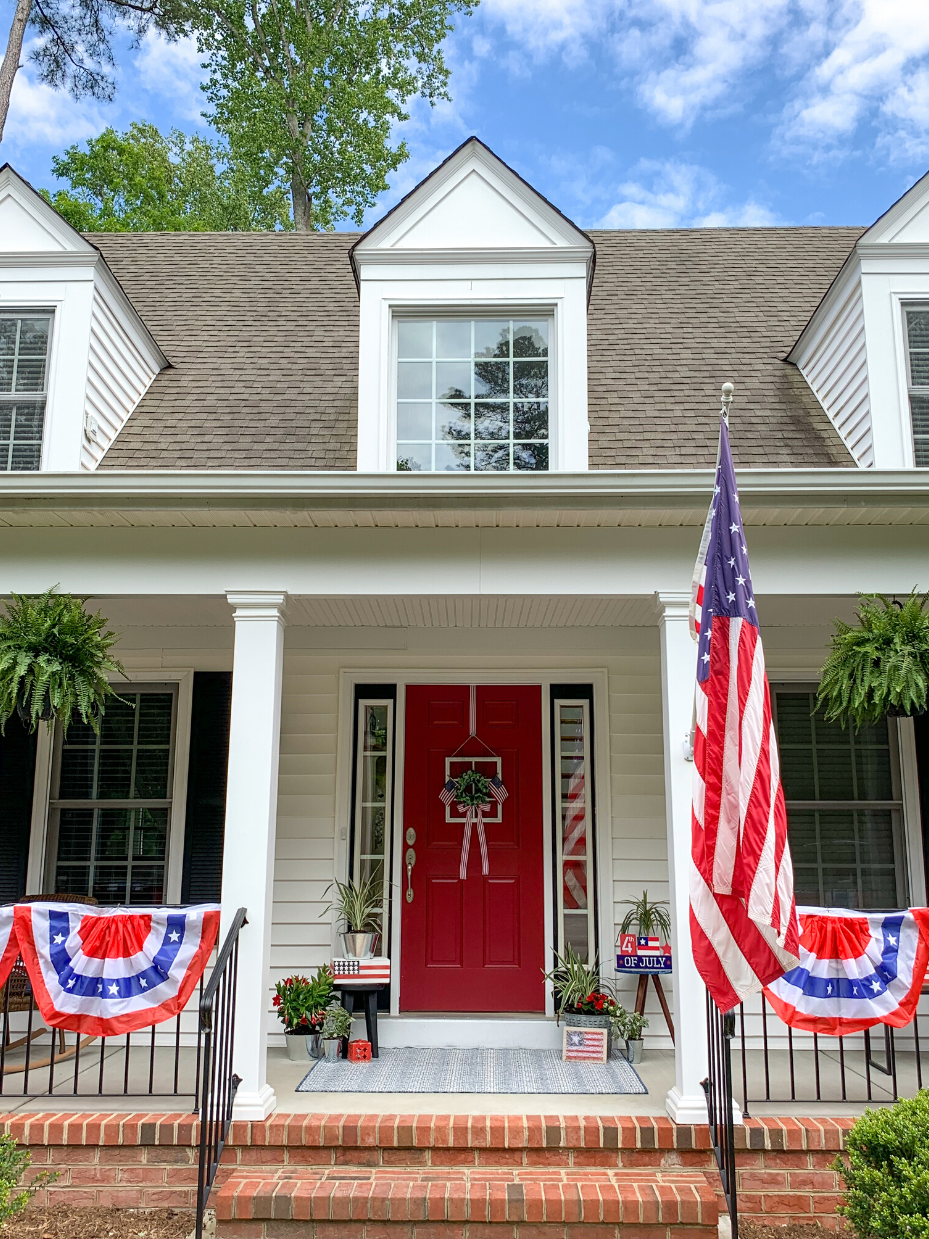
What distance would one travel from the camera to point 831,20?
16.3 meters

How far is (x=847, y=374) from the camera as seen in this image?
20.4 ft

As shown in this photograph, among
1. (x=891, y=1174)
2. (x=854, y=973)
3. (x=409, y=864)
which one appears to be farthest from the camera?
(x=409, y=864)

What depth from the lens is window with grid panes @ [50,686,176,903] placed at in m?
6.24

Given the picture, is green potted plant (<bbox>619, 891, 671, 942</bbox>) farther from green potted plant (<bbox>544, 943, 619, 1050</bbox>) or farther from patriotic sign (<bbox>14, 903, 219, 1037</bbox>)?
patriotic sign (<bbox>14, 903, 219, 1037</bbox>)

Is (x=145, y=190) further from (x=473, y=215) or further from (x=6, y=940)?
(x=6, y=940)

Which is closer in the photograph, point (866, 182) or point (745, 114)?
point (866, 182)

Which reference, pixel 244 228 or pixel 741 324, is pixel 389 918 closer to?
pixel 741 324

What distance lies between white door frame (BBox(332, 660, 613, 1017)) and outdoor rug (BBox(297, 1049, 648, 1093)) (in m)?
0.53


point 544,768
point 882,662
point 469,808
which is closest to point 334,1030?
point 469,808

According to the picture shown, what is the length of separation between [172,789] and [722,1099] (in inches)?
149

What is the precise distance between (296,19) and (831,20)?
347 inches

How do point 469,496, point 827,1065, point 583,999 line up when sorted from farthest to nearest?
1. point 583,999
2. point 827,1065
3. point 469,496

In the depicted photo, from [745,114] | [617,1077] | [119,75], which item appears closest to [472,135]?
[617,1077]

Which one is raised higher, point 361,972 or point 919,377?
point 919,377
